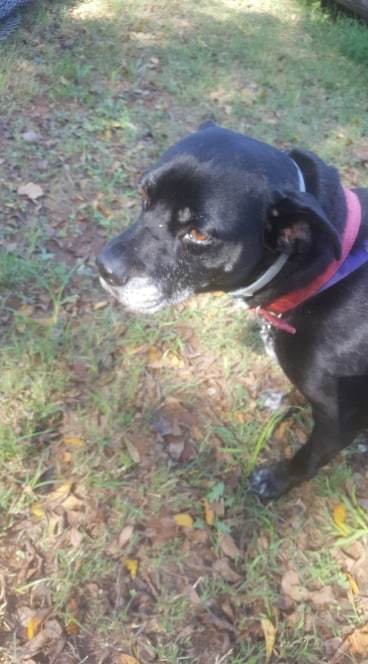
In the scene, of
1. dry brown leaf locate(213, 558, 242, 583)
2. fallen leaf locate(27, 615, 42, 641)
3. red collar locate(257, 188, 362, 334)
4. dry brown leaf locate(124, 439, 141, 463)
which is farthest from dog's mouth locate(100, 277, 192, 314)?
fallen leaf locate(27, 615, 42, 641)

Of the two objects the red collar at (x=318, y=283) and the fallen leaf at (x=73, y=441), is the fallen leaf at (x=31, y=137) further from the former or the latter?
the red collar at (x=318, y=283)

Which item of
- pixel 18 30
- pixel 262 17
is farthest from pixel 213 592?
pixel 262 17

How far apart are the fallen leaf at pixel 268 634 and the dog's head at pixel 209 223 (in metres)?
1.54

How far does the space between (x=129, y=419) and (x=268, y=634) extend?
127cm

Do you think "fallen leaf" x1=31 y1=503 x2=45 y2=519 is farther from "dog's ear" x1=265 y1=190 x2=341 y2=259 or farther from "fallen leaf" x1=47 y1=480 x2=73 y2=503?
"dog's ear" x1=265 y1=190 x2=341 y2=259

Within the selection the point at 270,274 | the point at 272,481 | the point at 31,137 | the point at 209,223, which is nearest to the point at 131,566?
the point at 272,481

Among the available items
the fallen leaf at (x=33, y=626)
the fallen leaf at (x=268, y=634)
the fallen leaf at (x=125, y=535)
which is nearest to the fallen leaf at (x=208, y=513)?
the fallen leaf at (x=125, y=535)

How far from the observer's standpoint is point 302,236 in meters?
2.06

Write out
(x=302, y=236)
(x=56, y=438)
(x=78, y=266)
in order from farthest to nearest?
(x=78, y=266) → (x=56, y=438) → (x=302, y=236)

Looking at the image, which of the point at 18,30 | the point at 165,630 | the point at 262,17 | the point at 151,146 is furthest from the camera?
the point at 262,17

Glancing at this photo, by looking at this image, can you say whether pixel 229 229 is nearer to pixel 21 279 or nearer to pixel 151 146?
pixel 21 279

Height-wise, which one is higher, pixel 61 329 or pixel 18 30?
pixel 18 30

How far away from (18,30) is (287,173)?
15.1 feet

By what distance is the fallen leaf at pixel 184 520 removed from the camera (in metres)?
2.78
